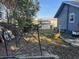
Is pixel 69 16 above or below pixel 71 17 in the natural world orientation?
above

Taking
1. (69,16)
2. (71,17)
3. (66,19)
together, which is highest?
(69,16)

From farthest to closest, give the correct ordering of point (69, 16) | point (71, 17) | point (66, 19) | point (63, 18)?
1. point (63, 18)
2. point (66, 19)
3. point (69, 16)
4. point (71, 17)

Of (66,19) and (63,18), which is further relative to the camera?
(63,18)

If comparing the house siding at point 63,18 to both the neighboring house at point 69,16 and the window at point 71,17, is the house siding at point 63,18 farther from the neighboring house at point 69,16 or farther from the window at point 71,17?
the window at point 71,17

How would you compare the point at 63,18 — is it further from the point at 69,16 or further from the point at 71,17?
the point at 71,17

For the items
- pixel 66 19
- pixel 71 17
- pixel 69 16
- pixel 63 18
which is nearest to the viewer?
pixel 71 17

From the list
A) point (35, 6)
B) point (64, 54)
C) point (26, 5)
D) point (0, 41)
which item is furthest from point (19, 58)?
point (35, 6)

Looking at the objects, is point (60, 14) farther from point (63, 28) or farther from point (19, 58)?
point (19, 58)

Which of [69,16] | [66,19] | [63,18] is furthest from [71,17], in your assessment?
[63,18]

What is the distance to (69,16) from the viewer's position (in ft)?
76.8

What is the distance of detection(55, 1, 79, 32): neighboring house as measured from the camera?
21.4 meters

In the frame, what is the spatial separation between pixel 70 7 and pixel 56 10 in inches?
184

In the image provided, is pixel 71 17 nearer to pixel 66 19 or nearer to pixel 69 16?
pixel 69 16

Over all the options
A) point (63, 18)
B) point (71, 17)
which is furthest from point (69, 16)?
point (63, 18)
